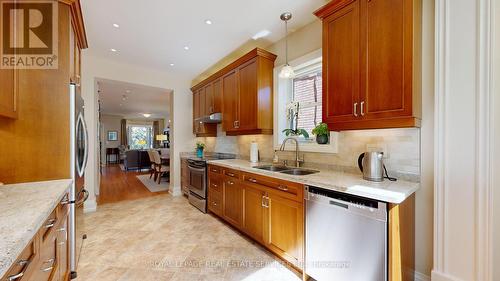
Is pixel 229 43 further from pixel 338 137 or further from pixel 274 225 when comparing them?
pixel 274 225

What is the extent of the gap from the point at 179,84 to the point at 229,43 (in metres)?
2.08

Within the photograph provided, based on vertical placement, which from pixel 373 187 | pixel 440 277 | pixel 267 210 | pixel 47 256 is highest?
pixel 373 187

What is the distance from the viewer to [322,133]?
218 centimetres

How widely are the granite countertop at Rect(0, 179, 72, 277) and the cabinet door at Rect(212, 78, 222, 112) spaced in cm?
250

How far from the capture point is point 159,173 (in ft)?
19.8

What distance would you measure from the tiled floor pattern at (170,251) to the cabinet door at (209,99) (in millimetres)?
1960

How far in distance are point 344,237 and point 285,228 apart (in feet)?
1.97

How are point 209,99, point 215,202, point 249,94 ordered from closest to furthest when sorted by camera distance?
point 249,94
point 215,202
point 209,99

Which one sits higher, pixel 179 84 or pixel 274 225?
pixel 179 84

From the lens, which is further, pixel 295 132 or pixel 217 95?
pixel 217 95

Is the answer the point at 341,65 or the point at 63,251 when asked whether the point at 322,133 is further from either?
the point at 63,251

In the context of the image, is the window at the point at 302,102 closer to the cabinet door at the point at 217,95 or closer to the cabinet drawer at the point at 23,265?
the cabinet door at the point at 217,95

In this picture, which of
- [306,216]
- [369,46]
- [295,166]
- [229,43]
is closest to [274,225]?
[306,216]

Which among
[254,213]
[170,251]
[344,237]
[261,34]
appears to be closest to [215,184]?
[254,213]
